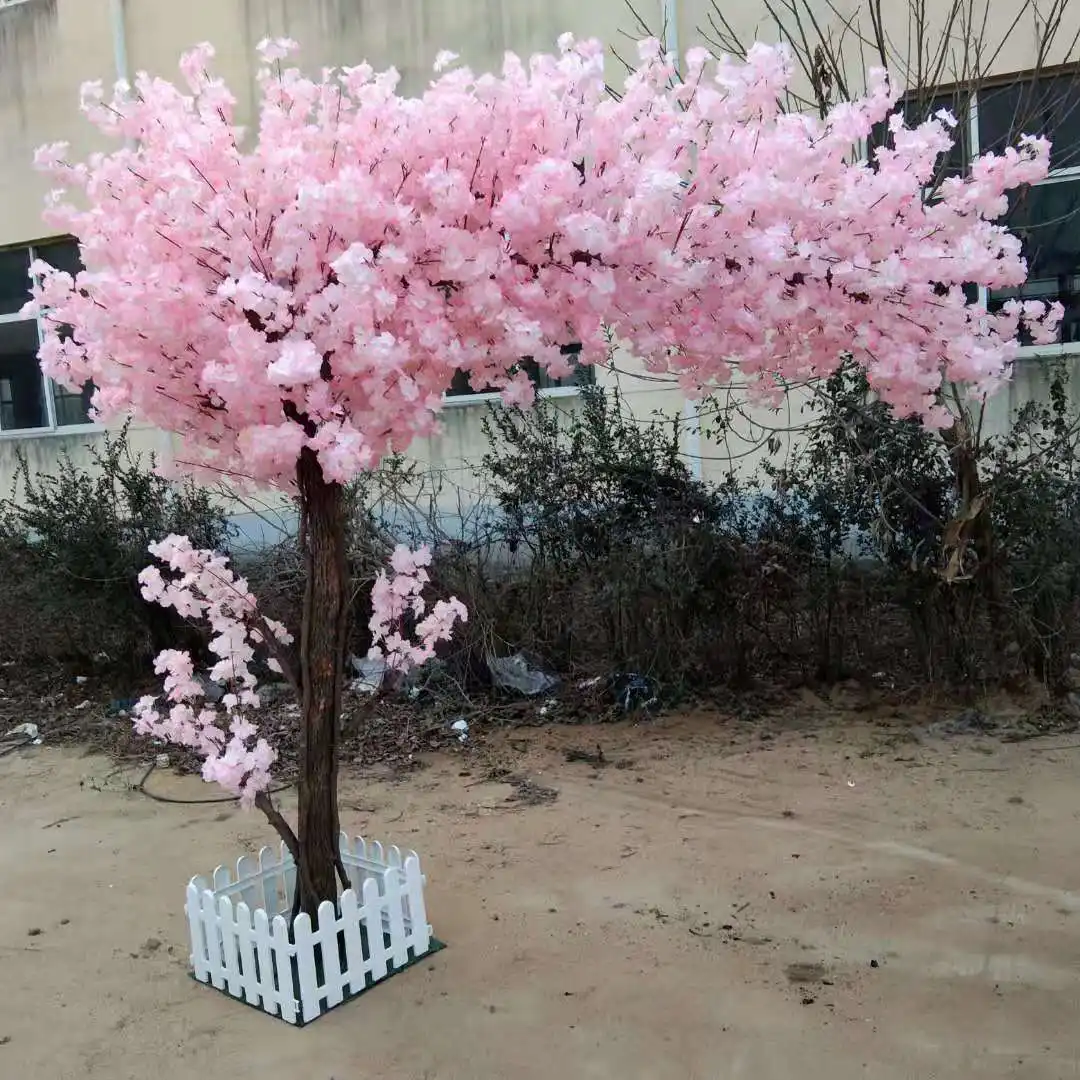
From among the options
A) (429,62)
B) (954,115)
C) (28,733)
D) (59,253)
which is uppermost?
(429,62)

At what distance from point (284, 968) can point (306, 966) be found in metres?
0.07

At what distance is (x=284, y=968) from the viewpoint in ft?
10.8

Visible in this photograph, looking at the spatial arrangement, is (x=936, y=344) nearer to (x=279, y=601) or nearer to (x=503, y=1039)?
(x=503, y=1039)

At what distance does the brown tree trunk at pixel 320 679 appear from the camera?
3387mm

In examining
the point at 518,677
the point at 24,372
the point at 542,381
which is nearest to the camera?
the point at 518,677

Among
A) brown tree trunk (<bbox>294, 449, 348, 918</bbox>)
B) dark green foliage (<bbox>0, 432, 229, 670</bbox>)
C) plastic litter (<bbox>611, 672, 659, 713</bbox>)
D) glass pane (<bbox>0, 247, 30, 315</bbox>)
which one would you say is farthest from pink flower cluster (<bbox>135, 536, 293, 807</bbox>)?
glass pane (<bbox>0, 247, 30, 315</bbox>)

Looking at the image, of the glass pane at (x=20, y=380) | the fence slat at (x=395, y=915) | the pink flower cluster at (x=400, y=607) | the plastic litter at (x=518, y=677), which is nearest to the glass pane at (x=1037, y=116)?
the plastic litter at (x=518, y=677)

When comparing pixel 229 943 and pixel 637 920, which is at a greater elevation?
pixel 229 943

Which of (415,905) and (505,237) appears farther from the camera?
(415,905)

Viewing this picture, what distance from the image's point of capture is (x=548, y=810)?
5.05m

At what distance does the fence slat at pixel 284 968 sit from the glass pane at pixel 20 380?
9189 mm

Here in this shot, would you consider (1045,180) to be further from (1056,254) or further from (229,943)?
(229,943)

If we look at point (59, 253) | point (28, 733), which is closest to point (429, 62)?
point (59, 253)

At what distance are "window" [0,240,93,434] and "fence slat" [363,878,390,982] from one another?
856 cm
